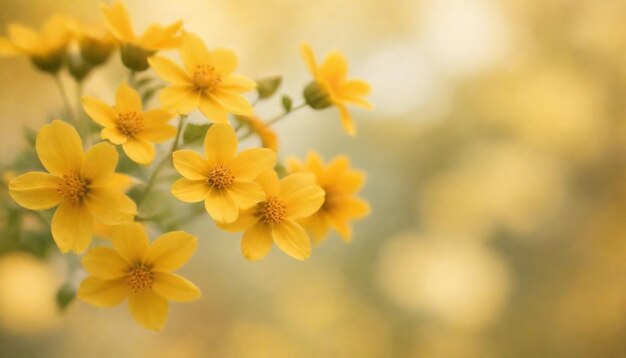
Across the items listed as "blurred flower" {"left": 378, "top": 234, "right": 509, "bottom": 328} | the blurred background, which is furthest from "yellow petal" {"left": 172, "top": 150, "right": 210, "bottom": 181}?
"blurred flower" {"left": 378, "top": 234, "right": 509, "bottom": 328}

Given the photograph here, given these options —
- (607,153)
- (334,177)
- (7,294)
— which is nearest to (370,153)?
(607,153)

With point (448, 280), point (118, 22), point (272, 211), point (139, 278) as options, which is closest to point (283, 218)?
point (272, 211)

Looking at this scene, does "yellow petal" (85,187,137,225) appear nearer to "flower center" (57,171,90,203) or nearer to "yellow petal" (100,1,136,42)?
"flower center" (57,171,90,203)

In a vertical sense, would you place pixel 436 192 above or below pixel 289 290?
above

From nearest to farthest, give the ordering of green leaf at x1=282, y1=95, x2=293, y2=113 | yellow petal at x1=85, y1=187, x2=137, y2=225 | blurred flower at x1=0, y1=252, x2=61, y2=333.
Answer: yellow petal at x1=85, y1=187, x2=137, y2=225 → green leaf at x1=282, y1=95, x2=293, y2=113 → blurred flower at x1=0, y1=252, x2=61, y2=333

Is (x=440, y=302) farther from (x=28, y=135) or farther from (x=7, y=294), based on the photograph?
(x=28, y=135)

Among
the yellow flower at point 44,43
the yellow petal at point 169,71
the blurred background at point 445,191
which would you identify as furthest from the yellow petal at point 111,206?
the blurred background at point 445,191
